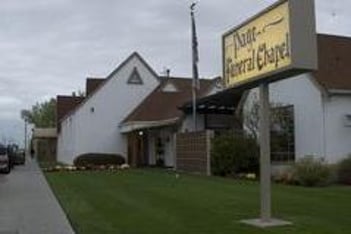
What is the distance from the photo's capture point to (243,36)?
51.2 feet

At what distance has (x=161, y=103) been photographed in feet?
171

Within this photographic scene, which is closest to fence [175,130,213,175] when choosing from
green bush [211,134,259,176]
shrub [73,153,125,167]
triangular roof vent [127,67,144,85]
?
green bush [211,134,259,176]

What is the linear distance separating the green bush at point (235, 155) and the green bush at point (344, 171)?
5426 millimetres

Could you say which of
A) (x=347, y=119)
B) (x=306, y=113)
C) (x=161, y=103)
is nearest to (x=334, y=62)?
(x=306, y=113)

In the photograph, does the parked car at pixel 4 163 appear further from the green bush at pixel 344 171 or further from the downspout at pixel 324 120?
the green bush at pixel 344 171

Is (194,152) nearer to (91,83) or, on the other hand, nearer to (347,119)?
(347,119)

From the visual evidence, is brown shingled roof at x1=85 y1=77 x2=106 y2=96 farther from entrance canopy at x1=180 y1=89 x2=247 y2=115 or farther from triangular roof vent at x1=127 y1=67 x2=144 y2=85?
entrance canopy at x1=180 y1=89 x2=247 y2=115

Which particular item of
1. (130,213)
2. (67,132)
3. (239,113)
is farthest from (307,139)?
(67,132)

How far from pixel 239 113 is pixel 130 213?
66.3ft

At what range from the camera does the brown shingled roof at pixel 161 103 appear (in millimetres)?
48812

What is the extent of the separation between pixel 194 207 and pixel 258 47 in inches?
188

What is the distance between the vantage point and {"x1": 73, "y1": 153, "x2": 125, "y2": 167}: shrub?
5272 cm

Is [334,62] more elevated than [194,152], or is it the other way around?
[334,62]

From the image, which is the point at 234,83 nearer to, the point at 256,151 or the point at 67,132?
the point at 256,151
